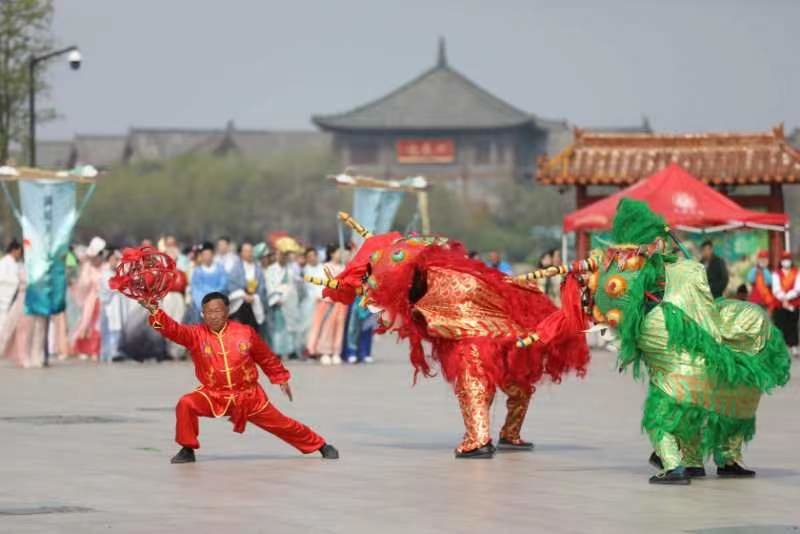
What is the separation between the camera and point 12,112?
130 feet

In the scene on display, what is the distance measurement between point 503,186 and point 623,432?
251 feet

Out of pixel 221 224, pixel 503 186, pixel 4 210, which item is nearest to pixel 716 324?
pixel 4 210

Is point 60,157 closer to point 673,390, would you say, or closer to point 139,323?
point 139,323

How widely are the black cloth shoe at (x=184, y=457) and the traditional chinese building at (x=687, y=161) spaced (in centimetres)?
2114

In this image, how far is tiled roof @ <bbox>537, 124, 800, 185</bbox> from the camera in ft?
108

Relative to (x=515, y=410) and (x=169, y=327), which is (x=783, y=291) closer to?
(x=515, y=410)

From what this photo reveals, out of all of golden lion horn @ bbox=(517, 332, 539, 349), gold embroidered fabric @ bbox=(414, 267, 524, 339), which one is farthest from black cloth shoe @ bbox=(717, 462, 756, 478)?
gold embroidered fabric @ bbox=(414, 267, 524, 339)

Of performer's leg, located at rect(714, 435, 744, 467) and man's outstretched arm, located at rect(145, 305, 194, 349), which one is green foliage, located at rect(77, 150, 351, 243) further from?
performer's leg, located at rect(714, 435, 744, 467)

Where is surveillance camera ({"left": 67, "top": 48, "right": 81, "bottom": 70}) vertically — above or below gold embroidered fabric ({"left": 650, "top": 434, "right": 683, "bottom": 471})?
above

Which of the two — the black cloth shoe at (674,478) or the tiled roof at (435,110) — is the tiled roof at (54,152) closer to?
the tiled roof at (435,110)

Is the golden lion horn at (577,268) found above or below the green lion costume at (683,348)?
above

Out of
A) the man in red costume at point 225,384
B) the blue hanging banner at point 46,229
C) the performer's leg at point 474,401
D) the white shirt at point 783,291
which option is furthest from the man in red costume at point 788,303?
the man in red costume at point 225,384

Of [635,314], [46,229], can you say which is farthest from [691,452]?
[46,229]

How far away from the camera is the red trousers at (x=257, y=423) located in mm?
11984
